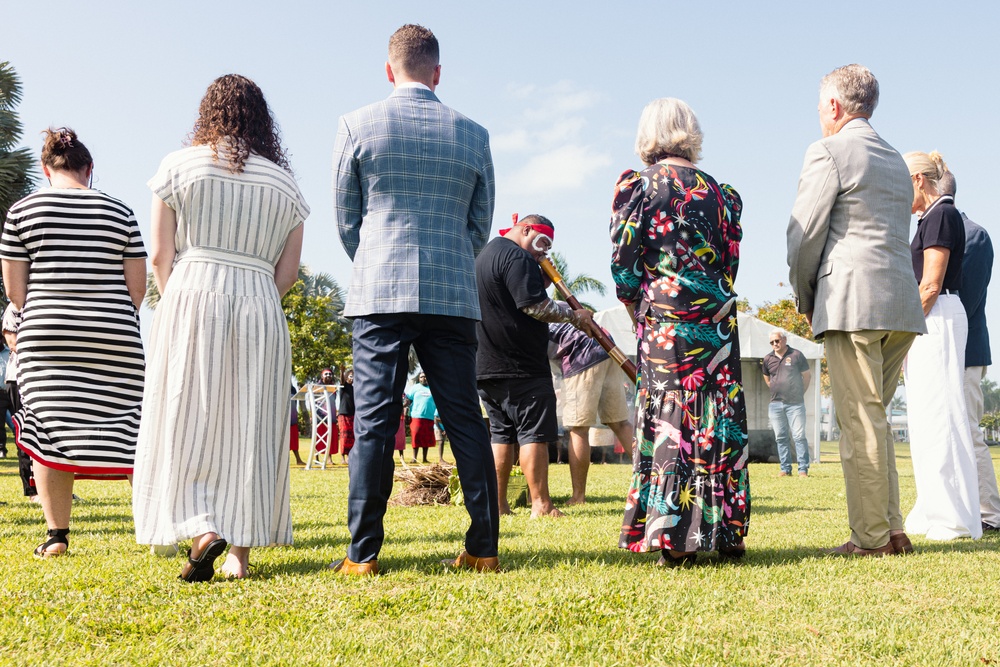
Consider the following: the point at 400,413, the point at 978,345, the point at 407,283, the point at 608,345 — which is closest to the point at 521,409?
the point at 608,345

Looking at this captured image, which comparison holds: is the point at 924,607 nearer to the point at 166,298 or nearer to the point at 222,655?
the point at 222,655

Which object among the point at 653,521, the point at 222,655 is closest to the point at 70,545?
the point at 222,655

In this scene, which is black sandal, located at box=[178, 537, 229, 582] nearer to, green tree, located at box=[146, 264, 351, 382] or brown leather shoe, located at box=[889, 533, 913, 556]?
brown leather shoe, located at box=[889, 533, 913, 556]

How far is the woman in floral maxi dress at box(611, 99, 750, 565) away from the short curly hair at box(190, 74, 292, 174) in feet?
5.56

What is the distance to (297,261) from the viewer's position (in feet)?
13.0

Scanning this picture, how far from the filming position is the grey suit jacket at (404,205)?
367cm

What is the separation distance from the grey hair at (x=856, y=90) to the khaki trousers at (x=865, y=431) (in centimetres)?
121

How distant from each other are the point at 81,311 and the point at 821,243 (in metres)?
3.83

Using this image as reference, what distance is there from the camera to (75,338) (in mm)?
4391

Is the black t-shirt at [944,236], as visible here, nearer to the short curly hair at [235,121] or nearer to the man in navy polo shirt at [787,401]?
the short curly hair at [235,121]

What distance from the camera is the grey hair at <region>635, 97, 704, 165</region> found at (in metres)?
4.18

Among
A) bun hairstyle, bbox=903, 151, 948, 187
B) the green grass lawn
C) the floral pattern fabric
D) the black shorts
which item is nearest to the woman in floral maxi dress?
the floral pattern fabric

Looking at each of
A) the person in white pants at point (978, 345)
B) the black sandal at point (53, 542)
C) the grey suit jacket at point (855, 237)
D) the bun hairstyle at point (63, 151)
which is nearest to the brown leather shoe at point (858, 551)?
the grey suit jacket at point (855, 237)

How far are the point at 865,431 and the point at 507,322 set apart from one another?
256 cm
